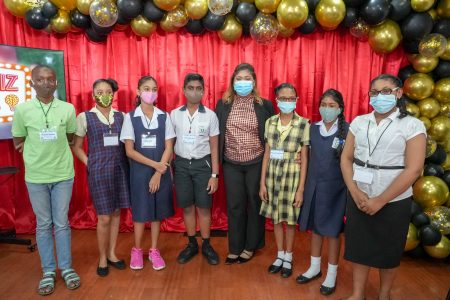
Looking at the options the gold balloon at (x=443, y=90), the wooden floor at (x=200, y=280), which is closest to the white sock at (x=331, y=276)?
the wooden floor at (x=200, y=280)

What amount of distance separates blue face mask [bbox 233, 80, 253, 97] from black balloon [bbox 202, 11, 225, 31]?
0.72m

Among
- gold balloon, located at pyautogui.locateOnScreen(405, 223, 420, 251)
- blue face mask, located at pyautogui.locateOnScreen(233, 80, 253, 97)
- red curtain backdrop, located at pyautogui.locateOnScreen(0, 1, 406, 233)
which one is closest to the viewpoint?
blue face mask, located at pyautogui.locateOnScreen(233, 80, 253, 97)

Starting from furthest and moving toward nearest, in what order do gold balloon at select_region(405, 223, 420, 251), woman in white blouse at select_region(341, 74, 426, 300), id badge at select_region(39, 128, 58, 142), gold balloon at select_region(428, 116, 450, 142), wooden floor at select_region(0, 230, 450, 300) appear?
gold balloon at select_region(428, 116, 450, 142), gold balloon at select_region(405, 223, 420, 251), wooden floor at select_region(0, 230, 450, 300), id badge at select_region(39, 128, 58, 142), woman in white blouse at select_region(341, 74, 426, 300)

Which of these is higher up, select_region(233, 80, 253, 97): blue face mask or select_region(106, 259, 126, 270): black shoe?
select_region(233, 80, 253, 97): blue face mask

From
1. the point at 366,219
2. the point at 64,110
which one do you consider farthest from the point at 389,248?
the point at 64,110

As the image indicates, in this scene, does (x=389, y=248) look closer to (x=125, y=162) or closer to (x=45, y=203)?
(x=125, y=162)

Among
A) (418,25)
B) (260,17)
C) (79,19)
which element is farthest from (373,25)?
(79,19)

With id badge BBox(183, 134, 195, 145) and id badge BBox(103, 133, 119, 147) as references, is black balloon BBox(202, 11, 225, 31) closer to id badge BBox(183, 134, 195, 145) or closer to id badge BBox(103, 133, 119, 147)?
id badge BBox(183, 134, 195, 145)

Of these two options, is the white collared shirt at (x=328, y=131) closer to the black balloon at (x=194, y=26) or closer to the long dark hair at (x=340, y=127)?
the long dark hair at (x=340, y=127)

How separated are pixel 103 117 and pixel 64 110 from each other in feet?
0.94

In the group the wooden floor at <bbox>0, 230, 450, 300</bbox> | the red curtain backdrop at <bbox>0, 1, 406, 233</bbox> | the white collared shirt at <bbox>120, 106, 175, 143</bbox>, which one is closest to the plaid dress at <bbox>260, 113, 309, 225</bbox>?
the wooden floor at <bbox>0, 230, 450, 300</bbox>

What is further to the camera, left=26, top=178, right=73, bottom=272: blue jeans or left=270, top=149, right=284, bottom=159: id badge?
left=270, top=149, right=284, bottom=159: id badge

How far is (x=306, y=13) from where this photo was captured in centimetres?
285

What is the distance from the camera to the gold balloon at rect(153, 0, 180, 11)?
2920 mm
